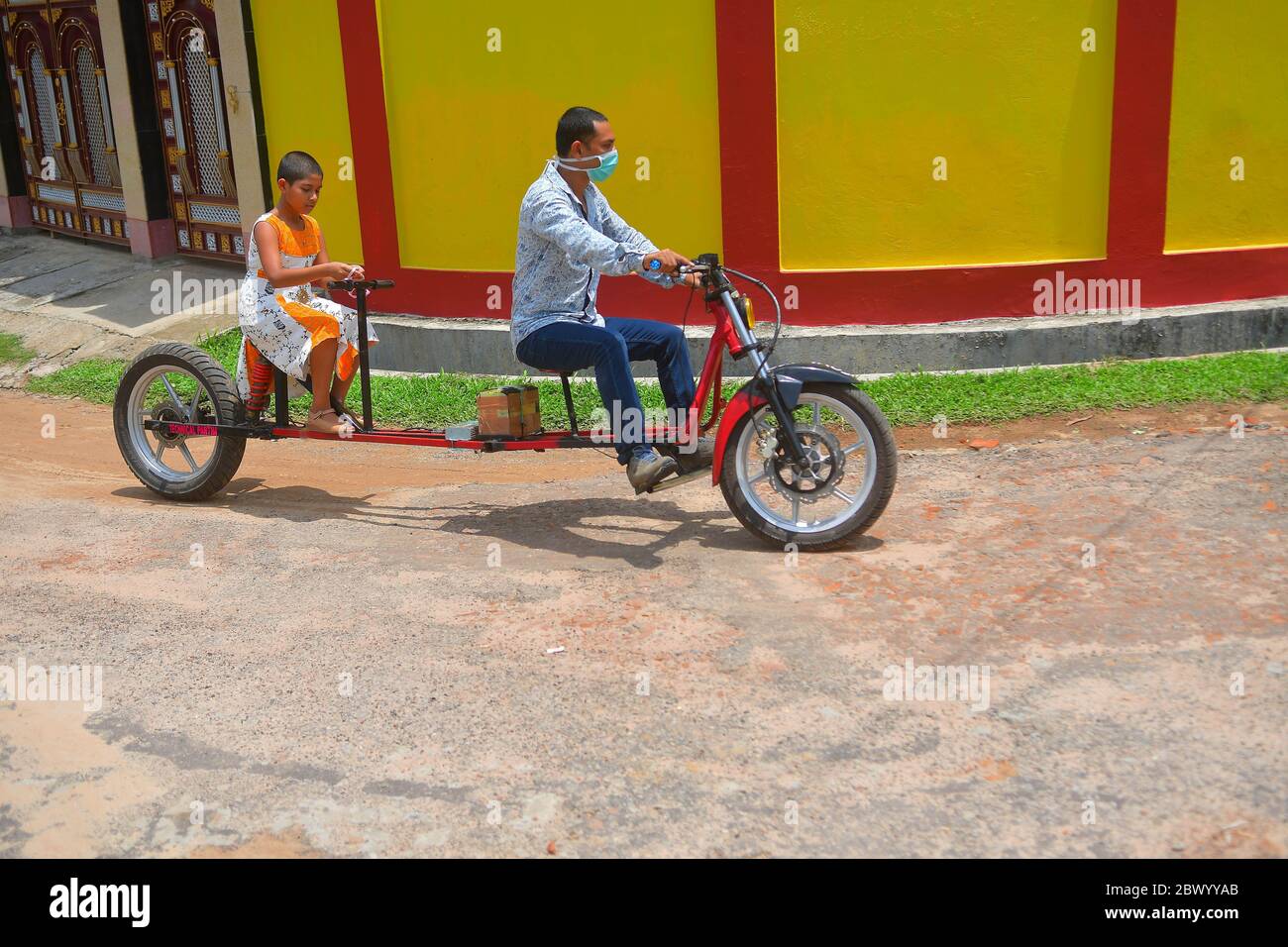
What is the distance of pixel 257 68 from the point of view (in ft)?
32.2

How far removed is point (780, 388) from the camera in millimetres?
5078

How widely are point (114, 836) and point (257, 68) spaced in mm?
7763

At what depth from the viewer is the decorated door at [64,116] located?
1314 cm

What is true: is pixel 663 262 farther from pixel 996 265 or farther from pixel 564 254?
pixel 996 265

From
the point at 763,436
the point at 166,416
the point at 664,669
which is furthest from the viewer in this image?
the point at 166,416

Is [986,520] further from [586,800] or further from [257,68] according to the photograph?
[257,68]

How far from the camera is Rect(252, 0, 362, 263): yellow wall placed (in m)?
9.09

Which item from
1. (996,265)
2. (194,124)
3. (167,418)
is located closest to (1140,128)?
(996,265)

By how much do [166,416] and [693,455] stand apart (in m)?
2.83

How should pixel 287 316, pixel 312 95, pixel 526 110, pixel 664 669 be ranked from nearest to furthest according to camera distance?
pixel 664 669 < pixel 287 316 < pixel 526 110 < pixel 312 95

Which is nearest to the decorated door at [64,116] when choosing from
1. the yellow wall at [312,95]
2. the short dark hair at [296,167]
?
the yellow wall at [312,95]

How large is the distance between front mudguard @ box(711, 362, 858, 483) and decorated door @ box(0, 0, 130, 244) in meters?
9.94

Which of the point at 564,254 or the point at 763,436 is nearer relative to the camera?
the point at 763,436

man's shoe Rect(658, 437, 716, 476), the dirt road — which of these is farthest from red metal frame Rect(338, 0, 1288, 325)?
man's shoe Rect(658, 437, 716, 476)
